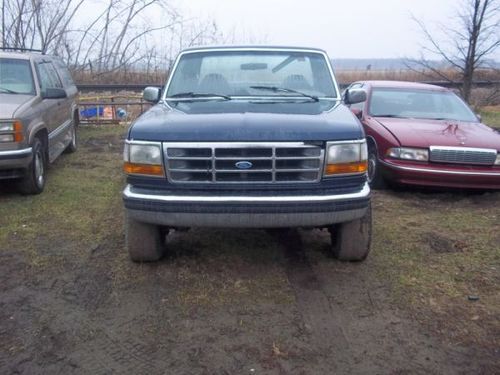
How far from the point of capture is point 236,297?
148 inches

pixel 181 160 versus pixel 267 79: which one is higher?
pixel 267 79

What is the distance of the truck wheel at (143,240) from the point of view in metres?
4.13

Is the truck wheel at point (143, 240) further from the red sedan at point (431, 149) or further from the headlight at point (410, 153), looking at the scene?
the headlight at point (410, 153)

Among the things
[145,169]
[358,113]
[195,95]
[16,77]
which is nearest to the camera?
[145,169]

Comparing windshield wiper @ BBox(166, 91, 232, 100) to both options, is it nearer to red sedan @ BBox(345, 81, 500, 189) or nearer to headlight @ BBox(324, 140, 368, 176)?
headlight @ BBox(324, 140, 368, 176)

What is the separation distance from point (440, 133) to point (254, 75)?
2.91 metres

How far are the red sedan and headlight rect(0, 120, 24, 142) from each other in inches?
157

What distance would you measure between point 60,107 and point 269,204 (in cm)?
542

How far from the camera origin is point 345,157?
3.79m

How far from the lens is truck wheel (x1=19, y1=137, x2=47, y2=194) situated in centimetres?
620

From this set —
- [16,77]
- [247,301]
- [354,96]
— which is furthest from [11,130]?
[354,96]

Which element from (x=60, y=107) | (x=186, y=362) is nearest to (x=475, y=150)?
(x=186, y=362)

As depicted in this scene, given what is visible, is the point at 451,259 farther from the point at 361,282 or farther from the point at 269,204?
the point at 269,204

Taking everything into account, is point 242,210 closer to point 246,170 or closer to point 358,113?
point 246,170
